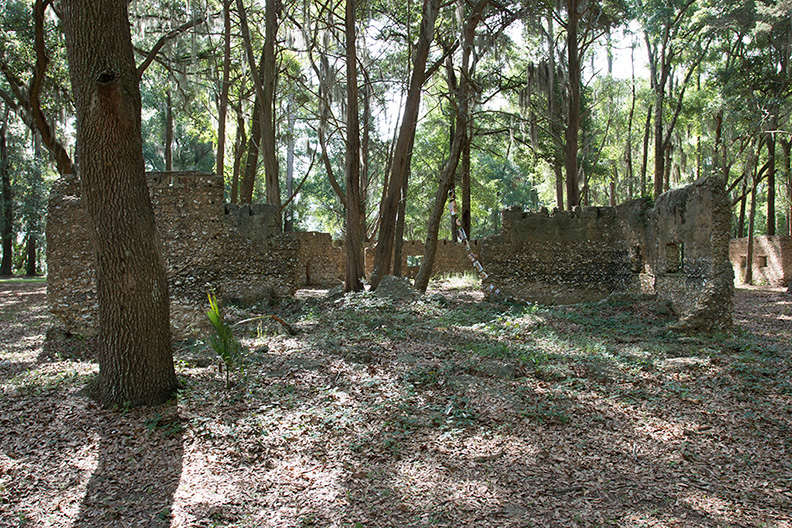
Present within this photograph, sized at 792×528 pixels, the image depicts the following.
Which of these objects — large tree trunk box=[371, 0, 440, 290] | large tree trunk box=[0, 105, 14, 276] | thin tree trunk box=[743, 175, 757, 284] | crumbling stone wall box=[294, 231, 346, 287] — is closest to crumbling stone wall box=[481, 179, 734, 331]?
large tree trunk box=[371, 0, 440, 290]

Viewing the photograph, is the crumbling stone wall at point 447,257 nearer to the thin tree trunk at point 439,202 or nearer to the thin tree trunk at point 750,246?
the thin tree trunk at point 439,202

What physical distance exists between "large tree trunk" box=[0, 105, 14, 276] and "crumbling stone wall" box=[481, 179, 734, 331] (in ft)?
69.4

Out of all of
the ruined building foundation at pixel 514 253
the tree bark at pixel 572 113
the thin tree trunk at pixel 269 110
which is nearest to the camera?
the ruined building foundation at pixel 514 253

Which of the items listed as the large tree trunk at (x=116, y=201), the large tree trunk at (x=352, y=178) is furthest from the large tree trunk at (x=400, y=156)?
the large tree trunk at (x=116, y=201)

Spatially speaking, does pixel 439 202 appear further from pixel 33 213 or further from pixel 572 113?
pixel 33 213

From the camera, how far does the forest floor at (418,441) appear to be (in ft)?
10.5

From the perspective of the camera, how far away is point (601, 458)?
379 centimetres

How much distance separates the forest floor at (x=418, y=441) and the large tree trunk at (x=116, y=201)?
41 cm

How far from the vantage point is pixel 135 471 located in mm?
3586

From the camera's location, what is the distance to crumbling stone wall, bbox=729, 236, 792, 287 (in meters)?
17.5

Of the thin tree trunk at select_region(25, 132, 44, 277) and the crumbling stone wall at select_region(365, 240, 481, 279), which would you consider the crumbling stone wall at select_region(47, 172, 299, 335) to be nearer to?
the crumbling stone wall at select_region(365, 240, 481, 279)

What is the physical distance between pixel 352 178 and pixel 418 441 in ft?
28.9

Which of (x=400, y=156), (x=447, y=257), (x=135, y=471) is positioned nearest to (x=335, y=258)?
(x=447, y=257)

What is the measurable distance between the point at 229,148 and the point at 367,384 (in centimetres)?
1913
